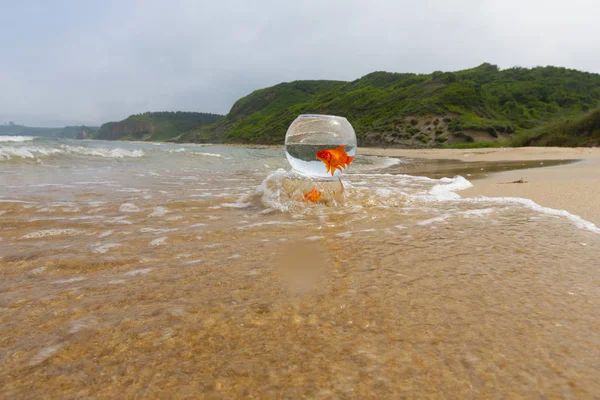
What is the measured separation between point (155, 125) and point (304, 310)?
173m

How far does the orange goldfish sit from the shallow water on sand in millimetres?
1106

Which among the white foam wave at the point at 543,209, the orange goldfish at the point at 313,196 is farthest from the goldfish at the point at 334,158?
the white foam wave at the point at 543,209

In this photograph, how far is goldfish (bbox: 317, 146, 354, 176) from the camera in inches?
167

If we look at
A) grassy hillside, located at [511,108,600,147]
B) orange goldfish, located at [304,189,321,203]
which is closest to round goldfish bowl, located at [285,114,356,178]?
orange goldfish, located at [304,189,321,203]

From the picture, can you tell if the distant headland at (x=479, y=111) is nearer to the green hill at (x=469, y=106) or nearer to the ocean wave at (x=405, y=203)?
the green hill at (x=469, y=106)

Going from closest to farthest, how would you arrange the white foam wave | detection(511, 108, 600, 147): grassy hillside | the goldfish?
1. the white foam wave
2. the goldfish
3. detection(511, 108, 600, 147): grassy hillside

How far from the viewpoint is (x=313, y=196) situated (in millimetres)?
3988

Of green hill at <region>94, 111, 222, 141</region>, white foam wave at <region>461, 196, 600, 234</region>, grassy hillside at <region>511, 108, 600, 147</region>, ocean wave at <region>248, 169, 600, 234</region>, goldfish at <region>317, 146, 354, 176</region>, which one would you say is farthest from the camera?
green hill at <region>94, 111, 222, 141</region>

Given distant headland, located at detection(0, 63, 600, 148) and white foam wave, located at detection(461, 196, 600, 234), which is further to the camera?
distant headland, located at detection(0, 63, 600, 148)

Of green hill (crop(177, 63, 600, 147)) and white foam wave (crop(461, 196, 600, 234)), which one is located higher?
green hill (crop(177, 63, 600, 147))

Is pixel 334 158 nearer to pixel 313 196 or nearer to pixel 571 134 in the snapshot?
pixel 313 196

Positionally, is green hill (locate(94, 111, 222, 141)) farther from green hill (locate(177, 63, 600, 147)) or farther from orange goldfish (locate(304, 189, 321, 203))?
orange goldfish (locate(304, 189, 321, 203))

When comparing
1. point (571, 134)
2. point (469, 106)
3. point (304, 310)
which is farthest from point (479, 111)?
point (304, 310)

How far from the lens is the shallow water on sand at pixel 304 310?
0.93 m
